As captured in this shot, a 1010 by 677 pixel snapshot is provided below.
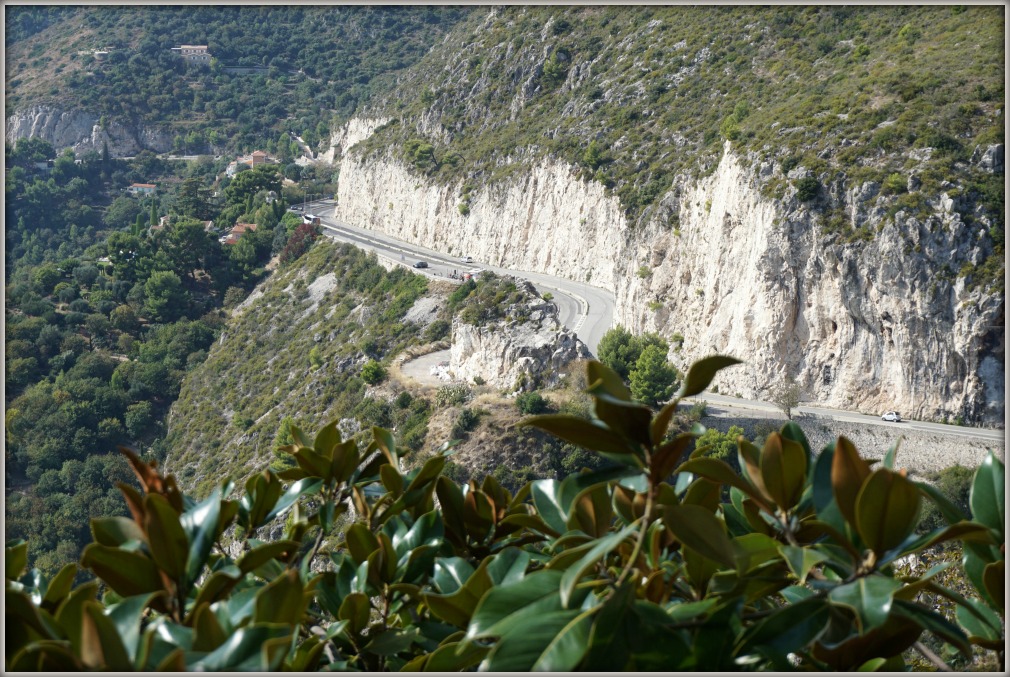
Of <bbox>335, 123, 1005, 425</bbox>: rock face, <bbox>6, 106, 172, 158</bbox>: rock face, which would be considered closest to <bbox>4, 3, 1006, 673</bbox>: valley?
<bbox>335, 123, 1005, 425</bbox>: rock face

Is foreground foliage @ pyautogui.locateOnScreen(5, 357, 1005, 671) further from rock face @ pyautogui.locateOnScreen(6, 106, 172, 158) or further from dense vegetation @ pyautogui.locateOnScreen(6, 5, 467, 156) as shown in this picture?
rock face @ pyautogui.locateOnScreen(6, 106, 172, 158)

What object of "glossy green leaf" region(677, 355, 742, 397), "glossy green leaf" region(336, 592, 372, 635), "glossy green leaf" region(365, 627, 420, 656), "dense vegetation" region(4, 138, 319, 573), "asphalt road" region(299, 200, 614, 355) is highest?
"glossy green leaf" region(677, 355, 742, 397)

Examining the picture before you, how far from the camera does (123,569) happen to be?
1.68 m

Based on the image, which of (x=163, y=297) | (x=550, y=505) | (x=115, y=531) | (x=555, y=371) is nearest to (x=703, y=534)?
(x=550, y=505)

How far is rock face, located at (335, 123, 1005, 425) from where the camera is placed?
2452 cm

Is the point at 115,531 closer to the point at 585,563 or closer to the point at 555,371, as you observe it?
the point at 585,563

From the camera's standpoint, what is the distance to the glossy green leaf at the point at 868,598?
133cm

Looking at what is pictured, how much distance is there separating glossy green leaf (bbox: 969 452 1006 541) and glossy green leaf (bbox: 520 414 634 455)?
912 mm

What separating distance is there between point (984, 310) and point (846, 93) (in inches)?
388

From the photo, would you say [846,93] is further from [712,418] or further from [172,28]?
[172,28]

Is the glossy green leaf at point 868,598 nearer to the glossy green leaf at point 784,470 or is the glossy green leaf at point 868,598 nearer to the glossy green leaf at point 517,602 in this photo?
the glossy green leaf at point 784,470

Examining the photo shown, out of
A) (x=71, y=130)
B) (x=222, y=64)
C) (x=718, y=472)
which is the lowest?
(x=718, y=472)

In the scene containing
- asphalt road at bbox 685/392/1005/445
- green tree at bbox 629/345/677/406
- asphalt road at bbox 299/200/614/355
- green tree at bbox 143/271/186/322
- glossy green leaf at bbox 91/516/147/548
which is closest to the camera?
glossy green leaf at bbox 91/516/147/548

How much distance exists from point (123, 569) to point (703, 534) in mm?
1200
